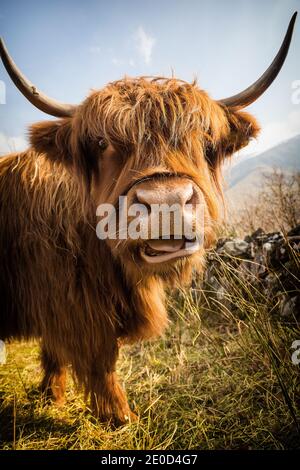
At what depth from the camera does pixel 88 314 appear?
1927 mm

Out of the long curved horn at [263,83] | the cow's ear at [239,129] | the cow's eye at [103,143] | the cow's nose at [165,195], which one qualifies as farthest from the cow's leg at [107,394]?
the long curved horn at [263,83]

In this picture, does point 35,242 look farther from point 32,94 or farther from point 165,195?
point 165,195

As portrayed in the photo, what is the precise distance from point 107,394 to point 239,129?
6.52ft

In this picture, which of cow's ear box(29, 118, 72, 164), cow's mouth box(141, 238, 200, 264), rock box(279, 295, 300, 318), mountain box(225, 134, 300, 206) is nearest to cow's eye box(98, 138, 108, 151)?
cow's ear box(29, 118, 72, 164)

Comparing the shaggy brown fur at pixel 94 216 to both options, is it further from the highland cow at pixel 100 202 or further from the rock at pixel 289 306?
the rock at pixel 289 306

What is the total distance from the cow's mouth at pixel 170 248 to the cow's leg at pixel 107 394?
32.8 inches

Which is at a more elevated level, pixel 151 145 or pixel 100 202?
pixel 151 145

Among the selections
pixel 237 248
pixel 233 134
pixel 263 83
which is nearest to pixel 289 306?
pixel 237 248

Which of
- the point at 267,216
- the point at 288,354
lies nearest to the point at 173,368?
the point at 288,354

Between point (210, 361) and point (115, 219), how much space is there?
1749 millimetres

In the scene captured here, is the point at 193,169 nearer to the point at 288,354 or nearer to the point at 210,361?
the point at 288,354

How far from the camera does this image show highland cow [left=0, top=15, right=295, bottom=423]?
5.19 feet

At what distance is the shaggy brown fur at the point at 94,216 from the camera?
163 cm

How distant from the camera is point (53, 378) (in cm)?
251
